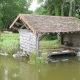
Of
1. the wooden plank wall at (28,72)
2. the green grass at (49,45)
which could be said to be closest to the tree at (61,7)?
the green grass at (49,45)

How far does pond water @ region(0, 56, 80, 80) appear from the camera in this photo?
12.5 meters

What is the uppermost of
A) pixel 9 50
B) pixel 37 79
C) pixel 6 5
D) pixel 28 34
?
pixel 6 5

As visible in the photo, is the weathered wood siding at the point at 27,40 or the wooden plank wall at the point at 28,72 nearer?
the wooden plank wall at the point at 28,72

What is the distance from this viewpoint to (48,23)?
18.0 meters

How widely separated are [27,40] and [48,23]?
8.65 feet

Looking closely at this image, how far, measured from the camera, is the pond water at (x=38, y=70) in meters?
12.5

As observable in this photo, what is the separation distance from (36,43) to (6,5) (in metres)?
31.1

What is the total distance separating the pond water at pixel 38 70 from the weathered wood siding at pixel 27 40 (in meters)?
1.46

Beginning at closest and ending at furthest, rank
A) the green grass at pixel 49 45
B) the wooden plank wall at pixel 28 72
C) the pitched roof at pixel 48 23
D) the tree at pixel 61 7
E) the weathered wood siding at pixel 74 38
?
the wooden plank wall at pixel 28 72
the pitched roof at pixel 48 23
the weathered wood siding at pixel 74 38
the green grass at pixel 49 45
the tree at pixel 61 7

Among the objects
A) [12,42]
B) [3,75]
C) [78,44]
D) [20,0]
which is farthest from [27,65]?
[20,0]

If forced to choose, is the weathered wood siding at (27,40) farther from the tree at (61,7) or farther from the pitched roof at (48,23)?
the tree at (61,7)

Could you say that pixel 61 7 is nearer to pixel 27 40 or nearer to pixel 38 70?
pixel 27 40

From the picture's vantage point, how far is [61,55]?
19281mm

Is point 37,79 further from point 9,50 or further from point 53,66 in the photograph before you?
point 9,50
